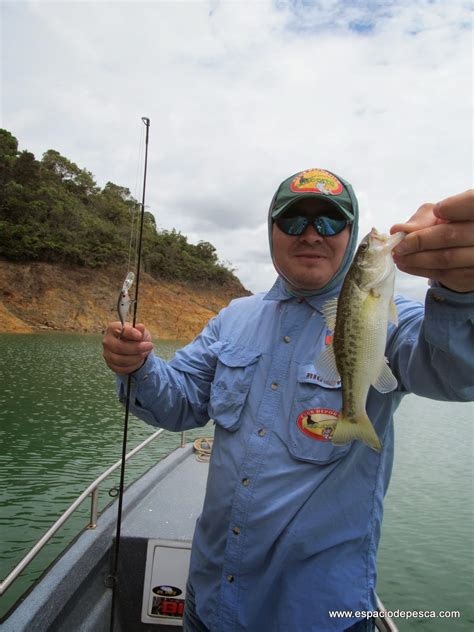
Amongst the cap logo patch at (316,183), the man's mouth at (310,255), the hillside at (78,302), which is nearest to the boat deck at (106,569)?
the man's mouth at (310,255)

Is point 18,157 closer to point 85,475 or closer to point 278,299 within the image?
point 85,475

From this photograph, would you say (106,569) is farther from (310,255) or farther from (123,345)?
(310,255)

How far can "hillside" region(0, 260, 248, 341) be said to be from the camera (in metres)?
36.5

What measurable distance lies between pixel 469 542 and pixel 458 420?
1033cm

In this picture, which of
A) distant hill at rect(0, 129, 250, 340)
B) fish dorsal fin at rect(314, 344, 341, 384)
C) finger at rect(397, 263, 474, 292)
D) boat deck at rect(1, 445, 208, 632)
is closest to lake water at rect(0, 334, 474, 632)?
boat deck at rect(1, 445, 208, 632)

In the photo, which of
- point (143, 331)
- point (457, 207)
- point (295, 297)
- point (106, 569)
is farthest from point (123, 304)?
point (106, 569)

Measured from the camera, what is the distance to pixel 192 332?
149ft

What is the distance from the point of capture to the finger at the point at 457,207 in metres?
1.36

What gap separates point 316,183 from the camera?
2342 mm

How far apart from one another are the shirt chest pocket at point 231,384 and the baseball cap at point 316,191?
28.6 inches

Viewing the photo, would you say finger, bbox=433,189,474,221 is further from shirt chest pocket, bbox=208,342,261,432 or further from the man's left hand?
shirt chest pocket, bbox=208,342,261,432

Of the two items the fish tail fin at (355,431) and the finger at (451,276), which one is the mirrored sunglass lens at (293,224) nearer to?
the finger at (451,276)

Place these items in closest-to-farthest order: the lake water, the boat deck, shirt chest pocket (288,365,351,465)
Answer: shirt chest pocket (288,365,351,465)
the boat deck
the lake water

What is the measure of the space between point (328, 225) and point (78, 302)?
4020 cm
